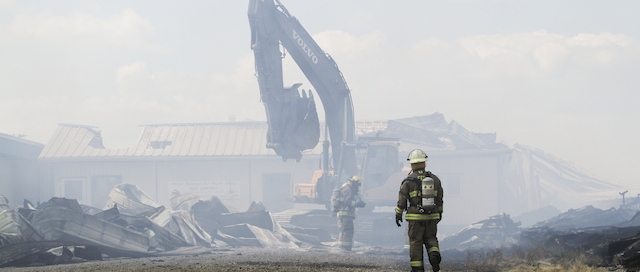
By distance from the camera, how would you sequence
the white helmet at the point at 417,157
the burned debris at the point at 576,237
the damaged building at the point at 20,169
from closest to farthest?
the white helmet at the point at 417,157 → the burned debris at the point at 576,237 → the damaged building at the point at 20,169

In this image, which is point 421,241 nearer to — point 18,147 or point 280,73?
point 280,73

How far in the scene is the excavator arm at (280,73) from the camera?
20781 millimetres

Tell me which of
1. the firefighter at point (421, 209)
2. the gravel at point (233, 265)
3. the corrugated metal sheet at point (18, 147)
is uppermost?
the corrugated metal sheet at point (18, 147)

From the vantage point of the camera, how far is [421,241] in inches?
297

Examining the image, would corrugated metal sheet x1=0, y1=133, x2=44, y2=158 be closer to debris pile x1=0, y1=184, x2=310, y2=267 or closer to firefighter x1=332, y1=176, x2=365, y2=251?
debris pile x1=0, y1=184, x2=310, y2=267

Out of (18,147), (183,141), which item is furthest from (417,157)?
(183,141)

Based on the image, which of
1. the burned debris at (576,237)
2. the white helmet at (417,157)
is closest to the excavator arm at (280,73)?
the burned debris at (576,237)

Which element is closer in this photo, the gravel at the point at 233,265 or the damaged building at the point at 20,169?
the gravel at the point at 233,265

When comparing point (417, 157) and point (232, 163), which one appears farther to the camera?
point (232, 163)

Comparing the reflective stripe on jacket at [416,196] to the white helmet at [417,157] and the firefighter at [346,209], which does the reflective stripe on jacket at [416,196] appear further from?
the firefighter at [346,209]

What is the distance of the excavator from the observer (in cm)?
2094

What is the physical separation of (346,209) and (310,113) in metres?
4.64

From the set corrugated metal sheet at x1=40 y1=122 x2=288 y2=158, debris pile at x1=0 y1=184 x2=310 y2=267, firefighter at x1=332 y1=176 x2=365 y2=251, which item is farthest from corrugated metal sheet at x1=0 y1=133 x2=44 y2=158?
firefighter at x1=332 y1=176 x2=365 y2=251

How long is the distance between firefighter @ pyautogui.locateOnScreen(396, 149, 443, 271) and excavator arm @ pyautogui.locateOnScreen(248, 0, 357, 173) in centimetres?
1360
